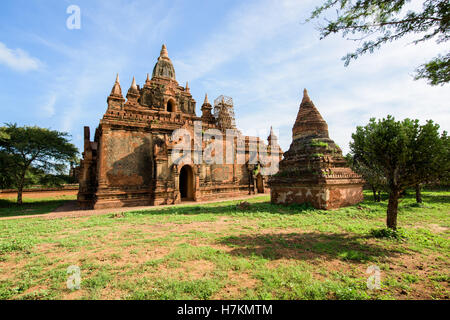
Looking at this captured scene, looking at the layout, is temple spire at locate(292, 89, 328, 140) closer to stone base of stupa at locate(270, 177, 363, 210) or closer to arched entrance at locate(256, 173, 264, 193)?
stone base of stupa at locate(270, 177, 363, 210)

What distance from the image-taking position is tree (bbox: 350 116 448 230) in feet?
19.3

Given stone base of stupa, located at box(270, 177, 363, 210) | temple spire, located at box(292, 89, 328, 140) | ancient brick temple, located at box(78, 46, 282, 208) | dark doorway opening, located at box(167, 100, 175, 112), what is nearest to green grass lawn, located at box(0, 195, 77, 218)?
ancient brick temple, located at box(78, 46, 282, 208)

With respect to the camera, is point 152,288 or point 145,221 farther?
point 145,221

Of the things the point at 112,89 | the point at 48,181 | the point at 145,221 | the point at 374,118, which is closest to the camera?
the point at 374,118

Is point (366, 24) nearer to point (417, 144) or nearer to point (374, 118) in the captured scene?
point (374, 118)

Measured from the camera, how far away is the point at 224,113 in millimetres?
24938

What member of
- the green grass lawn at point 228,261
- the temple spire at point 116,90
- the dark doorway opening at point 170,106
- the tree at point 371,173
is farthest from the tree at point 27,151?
the tree at point 371,173

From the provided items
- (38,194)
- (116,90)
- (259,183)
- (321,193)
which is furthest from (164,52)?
(321,193)

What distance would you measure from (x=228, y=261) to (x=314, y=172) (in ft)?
27.9

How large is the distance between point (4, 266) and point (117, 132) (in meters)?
13.1

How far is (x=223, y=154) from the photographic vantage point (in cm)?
2173

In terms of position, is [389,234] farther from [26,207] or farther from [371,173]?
[26,207]

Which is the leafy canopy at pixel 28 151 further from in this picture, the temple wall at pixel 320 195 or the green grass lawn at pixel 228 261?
the temple wall at pixel 320 195
